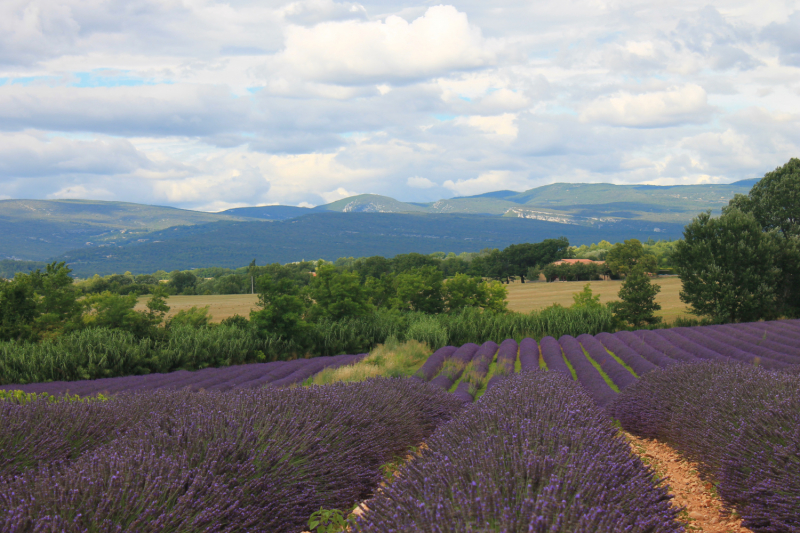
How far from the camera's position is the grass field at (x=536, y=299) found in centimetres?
4000

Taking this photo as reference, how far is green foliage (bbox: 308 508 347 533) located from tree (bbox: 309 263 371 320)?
18203 mm

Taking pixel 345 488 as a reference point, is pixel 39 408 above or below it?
above

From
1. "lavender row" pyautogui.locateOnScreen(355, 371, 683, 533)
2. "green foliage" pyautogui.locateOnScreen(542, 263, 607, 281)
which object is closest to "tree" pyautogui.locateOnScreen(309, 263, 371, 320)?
"lavender row" pyautogui.locateOnScreen(355, 371, 683, 533)

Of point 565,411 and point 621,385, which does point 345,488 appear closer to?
point 565,411

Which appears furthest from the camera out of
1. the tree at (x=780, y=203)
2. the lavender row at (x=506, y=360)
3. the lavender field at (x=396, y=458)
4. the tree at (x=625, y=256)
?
the tree at (x=625, y=256)

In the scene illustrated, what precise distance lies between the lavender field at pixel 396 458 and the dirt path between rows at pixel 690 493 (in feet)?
0.53

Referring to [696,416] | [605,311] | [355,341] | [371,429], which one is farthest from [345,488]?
[605,311]

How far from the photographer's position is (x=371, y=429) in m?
4.82

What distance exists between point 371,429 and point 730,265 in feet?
85.2

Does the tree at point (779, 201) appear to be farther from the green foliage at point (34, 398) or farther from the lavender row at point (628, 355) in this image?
the green foliage at point (34, 398)

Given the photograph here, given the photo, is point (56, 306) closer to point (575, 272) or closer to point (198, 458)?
point (198, 458)

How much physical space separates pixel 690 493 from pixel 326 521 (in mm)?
3532

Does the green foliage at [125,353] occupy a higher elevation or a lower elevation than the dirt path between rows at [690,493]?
lower

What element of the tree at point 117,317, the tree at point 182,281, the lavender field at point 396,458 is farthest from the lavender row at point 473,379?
the tree at point 182,281
